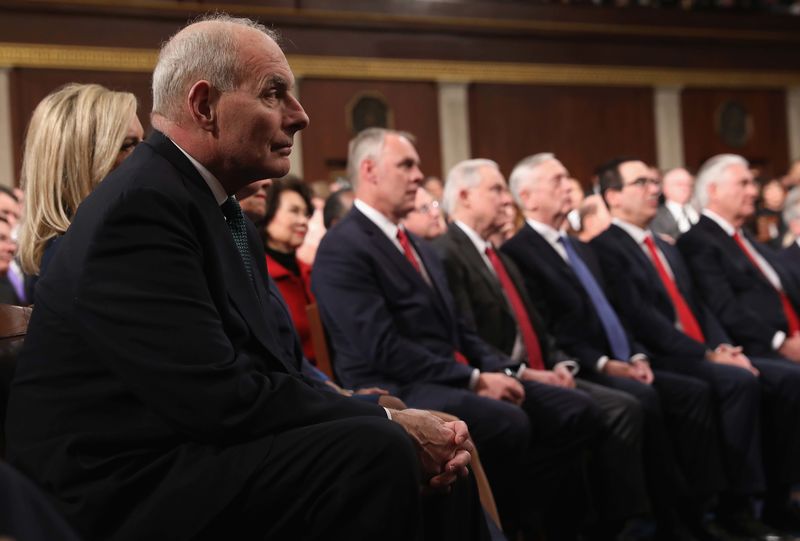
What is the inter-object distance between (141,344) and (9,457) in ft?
1.12

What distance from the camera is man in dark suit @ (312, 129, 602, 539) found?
11.2 ft

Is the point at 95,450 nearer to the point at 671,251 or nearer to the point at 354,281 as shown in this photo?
the point at 354,281

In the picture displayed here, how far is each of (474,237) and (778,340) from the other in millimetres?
1660

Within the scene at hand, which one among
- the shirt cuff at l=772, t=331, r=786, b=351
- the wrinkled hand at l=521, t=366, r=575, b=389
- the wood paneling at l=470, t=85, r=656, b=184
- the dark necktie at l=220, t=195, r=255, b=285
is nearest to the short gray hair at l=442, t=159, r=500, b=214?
the wrinkled hand at l=521, t=366, r=575, b=389

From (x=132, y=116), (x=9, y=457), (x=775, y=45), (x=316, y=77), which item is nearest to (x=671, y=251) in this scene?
(x=132, y=116)

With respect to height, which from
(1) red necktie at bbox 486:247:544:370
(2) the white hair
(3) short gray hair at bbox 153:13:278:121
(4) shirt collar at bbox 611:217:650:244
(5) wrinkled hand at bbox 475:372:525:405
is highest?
(3) short gray hair at bbox 153:13:278:121

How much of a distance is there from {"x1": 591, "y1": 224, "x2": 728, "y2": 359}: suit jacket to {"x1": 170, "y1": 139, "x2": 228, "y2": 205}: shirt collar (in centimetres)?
Result: 287

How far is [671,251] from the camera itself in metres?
4.95

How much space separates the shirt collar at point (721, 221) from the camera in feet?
16.7

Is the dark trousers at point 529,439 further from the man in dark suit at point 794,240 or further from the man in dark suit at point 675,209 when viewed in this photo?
the man in dark suit at point 675,209

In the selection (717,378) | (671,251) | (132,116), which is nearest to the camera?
(132,116)

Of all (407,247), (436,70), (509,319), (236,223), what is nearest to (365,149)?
(407,247)

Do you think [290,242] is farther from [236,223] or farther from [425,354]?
[236,223]

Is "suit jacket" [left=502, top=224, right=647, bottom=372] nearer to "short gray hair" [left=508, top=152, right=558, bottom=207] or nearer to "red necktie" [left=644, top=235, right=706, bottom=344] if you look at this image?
"short gray hair" [left=508, top=152, right=558, bottom=207]
